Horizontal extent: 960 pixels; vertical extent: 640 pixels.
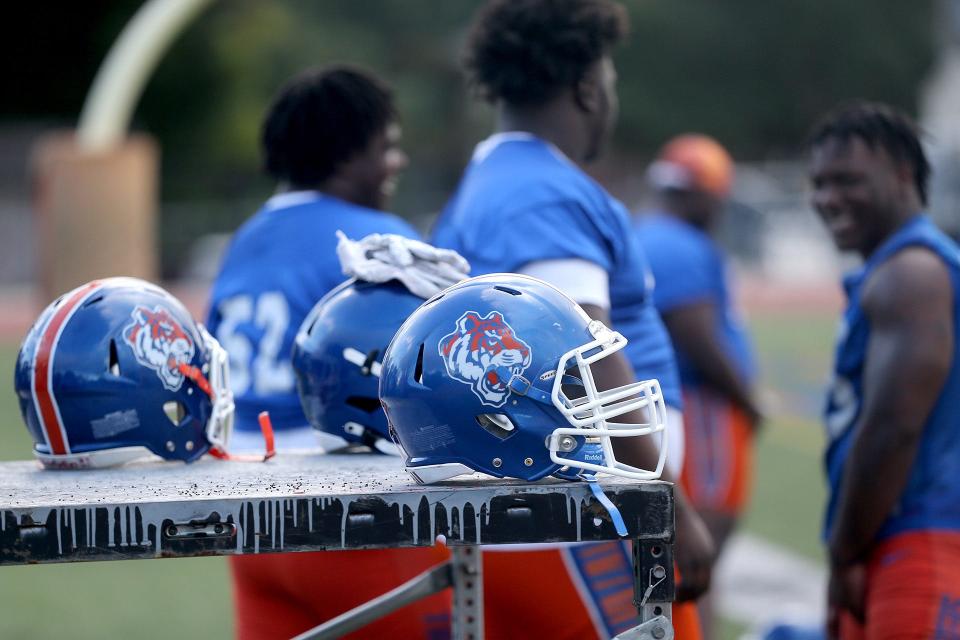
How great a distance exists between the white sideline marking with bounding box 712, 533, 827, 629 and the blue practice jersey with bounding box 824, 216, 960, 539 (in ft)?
5.91

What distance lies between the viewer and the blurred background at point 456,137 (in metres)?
6.92

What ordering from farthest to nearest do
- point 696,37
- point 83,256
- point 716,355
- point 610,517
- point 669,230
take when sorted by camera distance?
point 696,37 → point 83,256 → point 669,230 → point 716,355 → point 610,517

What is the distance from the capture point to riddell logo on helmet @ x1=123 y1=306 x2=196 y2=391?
2.88 metres

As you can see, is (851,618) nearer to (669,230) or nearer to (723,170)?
(669,230)

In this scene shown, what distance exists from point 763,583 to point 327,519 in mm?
4645

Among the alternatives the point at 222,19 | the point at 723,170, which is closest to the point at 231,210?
the point at 222,19

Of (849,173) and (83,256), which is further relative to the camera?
(83,256)

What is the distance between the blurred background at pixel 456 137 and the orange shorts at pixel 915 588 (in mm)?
1459

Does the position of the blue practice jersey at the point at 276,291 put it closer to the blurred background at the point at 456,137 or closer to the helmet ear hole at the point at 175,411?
the helmet ear hole at the point at 175,411

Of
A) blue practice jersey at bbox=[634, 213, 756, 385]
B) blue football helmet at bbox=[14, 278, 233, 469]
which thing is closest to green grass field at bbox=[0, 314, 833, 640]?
blue practice jersey at bbox=[634, 213, 756, 385]

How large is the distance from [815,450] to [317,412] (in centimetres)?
836

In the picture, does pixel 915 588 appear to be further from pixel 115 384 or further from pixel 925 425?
pixel 115 384

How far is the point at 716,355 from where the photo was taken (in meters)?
5.46

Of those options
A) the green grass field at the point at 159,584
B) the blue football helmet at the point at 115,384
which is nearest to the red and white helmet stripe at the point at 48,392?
the blue football helmet at the point at 115,384
